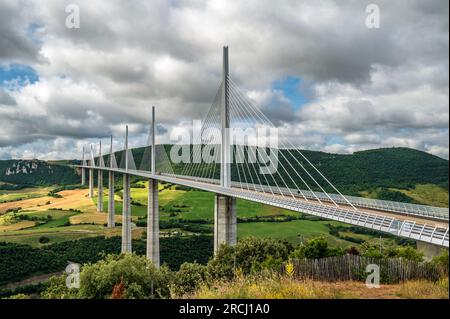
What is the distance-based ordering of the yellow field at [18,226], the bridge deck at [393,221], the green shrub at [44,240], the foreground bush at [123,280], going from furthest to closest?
the yellow field at [18,226] < the green shrub at [44,240] < the foreground bush at [123,280] < the bridge deck at [393,221]

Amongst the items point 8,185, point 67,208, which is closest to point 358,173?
point 67,208

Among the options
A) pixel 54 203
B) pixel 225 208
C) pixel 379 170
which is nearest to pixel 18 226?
pixel 54 203

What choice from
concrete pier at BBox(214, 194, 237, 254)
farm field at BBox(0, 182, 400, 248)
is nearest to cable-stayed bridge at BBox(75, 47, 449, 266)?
concrete pier at BBox(214, 194, 237, 254)

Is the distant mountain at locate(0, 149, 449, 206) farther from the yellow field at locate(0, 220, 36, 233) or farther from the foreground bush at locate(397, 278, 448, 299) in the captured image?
the foreground bush at locate(397, 278, 448, 299)

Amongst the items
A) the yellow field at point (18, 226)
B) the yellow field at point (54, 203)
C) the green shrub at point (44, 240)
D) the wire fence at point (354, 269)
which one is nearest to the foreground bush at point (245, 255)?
the wire fence at point (354, 269)

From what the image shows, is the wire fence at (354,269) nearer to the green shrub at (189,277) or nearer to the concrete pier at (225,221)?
the green shrub at (189,277)

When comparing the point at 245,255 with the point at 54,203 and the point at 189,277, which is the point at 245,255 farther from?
the point at 54,203
